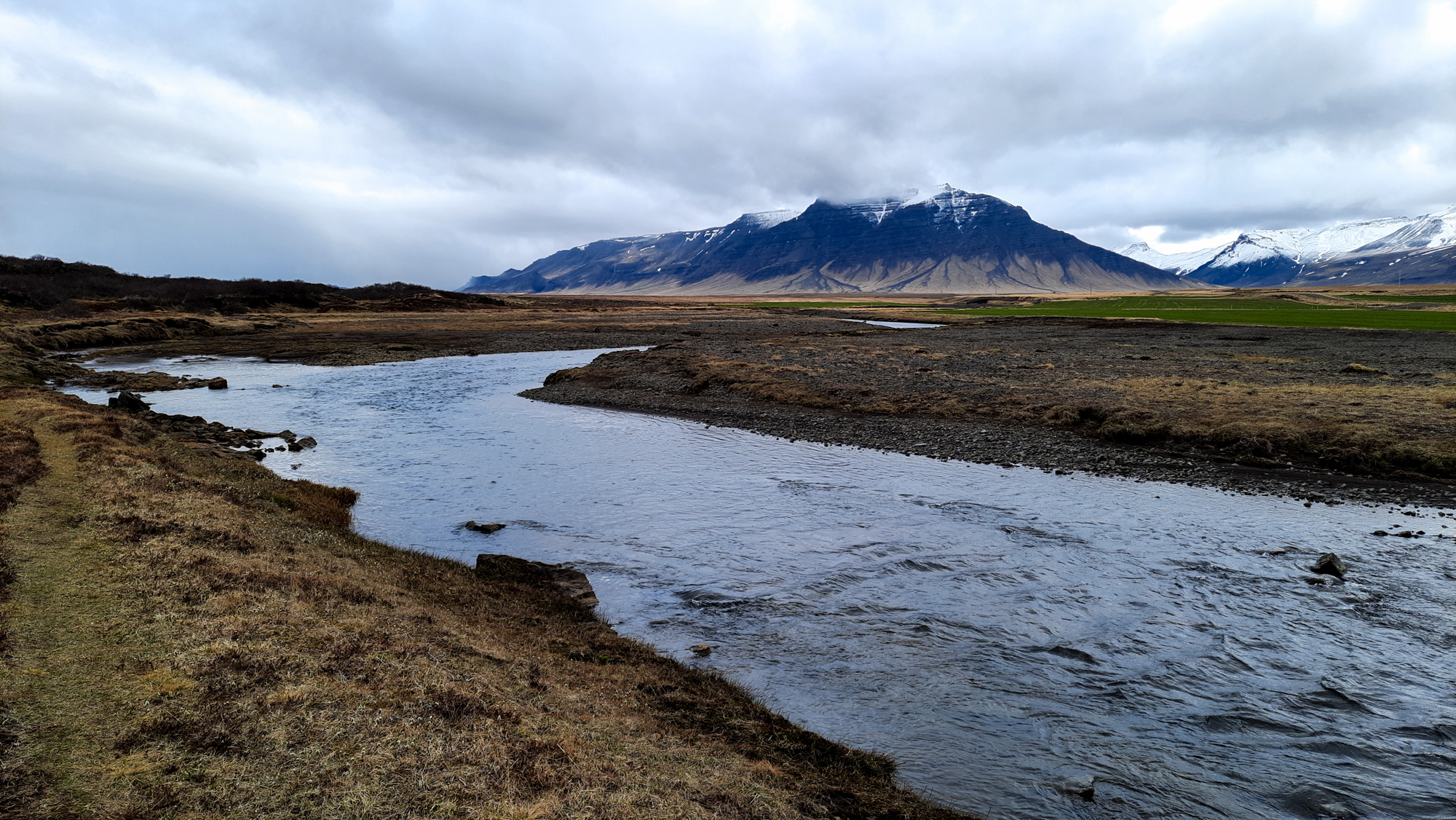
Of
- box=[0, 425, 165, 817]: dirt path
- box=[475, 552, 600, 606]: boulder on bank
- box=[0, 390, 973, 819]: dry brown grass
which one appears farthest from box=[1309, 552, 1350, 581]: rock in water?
box=[0, 425, 165, 817]: dirt path

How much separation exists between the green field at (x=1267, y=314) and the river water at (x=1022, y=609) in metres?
66.7

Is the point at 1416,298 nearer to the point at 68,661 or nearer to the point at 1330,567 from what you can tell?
the point at 1330,567

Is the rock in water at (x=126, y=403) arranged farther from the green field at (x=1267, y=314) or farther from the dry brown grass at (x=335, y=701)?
the green field at (x=1267, y=314)

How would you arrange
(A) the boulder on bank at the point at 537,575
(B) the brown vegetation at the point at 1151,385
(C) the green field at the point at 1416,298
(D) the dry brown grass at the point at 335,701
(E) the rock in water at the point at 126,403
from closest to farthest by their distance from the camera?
(D) the dry brown grass at the point at 335,701, (A) the boulder on bank at the point at 537,575, (B) the brown vegetation at the point at 1151,385, (E) the rock in water at the point at 126,403, (C) the green field at the point at 1416,298

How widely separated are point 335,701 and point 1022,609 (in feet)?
38.2

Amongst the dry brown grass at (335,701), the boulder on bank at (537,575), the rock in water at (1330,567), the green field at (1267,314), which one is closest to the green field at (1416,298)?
the green field at (1267,314)

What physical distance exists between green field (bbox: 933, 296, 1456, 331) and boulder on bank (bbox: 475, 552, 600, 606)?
79447mm

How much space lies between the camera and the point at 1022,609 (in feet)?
43.6

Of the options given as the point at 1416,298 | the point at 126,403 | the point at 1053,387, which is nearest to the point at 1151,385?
the point at 1053,387

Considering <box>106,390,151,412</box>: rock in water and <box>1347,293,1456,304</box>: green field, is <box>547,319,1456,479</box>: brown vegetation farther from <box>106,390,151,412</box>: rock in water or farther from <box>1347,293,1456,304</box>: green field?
<box>1347,293,1456,304</box>: green field

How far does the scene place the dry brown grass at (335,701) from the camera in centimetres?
620

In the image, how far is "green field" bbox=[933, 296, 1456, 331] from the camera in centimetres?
6906

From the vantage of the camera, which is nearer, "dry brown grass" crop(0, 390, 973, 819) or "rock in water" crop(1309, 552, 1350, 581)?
"dry brown grass" crop(0, 390, 973, 819)

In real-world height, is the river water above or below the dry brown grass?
below
